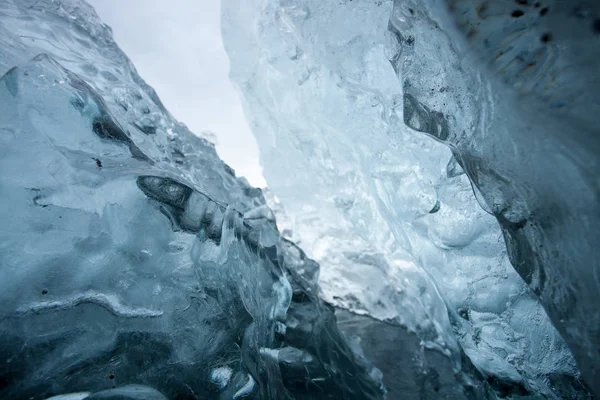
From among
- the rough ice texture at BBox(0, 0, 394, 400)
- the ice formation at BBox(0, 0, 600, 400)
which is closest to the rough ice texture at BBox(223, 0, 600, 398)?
the ice formation at BBox(0, 0, 600, 400)

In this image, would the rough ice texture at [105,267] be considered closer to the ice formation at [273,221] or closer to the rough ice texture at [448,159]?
the ice formation at [273,221]

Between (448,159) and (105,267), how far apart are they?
2500 mm

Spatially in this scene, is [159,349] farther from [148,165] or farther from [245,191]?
[245,191]

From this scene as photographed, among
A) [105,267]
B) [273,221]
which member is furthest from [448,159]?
[105,267]

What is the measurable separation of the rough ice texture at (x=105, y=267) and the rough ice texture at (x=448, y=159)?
4.17 ft

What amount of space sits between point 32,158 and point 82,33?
2.10m

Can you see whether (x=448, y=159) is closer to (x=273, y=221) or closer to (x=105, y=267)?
(x=273, y=221)

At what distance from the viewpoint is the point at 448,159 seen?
7.88 ft

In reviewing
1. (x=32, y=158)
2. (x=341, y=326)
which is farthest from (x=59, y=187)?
(x=341, y=326)

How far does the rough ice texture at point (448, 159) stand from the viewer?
1.02m

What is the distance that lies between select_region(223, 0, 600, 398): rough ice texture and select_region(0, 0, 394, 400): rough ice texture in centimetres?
127

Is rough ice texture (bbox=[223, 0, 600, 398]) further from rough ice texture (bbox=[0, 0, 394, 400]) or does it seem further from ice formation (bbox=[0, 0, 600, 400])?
rough ice texture (bbox=[0, 0, 394, 400])

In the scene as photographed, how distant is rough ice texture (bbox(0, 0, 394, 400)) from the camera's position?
119cm

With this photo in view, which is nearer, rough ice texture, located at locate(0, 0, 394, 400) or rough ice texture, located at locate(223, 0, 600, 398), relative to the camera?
rough ice texture, located at locate(223, 0, 600, 398)
